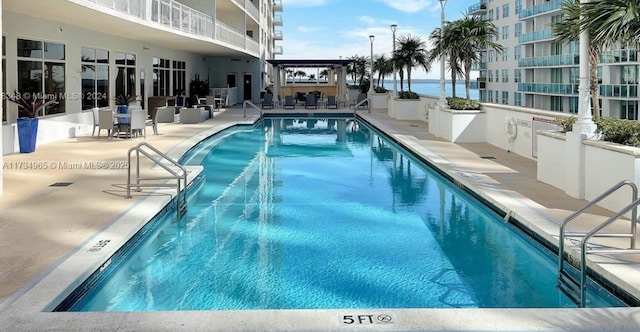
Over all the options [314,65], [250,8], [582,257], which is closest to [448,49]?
[582,257]

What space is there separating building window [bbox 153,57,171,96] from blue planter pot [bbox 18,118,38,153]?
13.0m

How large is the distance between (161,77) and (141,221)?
2108cm

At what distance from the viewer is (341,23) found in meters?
75.1

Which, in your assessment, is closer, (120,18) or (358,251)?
(358,251)

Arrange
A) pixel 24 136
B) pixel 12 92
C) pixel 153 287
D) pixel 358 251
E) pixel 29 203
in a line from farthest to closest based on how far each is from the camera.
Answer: pixel 12 92 → pixel 24 136 → pixel 29 203 → pixel 358 251 → pixel 153 287

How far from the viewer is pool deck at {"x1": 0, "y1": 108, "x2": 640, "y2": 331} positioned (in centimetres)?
429

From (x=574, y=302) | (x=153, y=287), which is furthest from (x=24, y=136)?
(x=574, y=302)

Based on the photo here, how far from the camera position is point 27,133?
43.8ft

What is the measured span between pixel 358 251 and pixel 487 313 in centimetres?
281

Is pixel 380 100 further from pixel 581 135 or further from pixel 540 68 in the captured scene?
pixel 540 68

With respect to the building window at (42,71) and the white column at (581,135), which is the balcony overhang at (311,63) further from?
the white column at (581,135)

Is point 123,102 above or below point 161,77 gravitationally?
below

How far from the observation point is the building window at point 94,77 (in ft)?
61.3

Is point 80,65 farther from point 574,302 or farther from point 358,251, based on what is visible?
point 574,302
